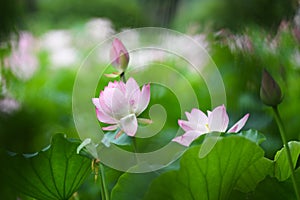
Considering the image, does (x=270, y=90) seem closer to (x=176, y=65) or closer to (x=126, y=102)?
(x=126, y=102)

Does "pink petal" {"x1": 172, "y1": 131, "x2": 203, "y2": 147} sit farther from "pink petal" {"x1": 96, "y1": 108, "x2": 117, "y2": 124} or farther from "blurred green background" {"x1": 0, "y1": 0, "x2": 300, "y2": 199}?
"blurred green background" {"x1": 0, "y1": 0, "x2": 300, "y2": 199}

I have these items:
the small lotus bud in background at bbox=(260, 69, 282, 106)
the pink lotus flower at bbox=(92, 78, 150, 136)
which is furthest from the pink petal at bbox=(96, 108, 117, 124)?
the small lotus bud in background at bbox=(260, 69, 282, 106)

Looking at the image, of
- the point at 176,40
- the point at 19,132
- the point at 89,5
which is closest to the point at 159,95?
the point at 176,40

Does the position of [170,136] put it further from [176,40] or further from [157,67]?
[176,40]

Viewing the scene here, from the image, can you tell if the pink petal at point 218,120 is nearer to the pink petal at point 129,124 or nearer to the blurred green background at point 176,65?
the pink petal at point 129,124

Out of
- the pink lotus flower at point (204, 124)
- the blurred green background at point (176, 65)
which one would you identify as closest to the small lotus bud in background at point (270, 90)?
the pink lotus flower at point (204, 124)

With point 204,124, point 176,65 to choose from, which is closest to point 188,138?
point 204,124
